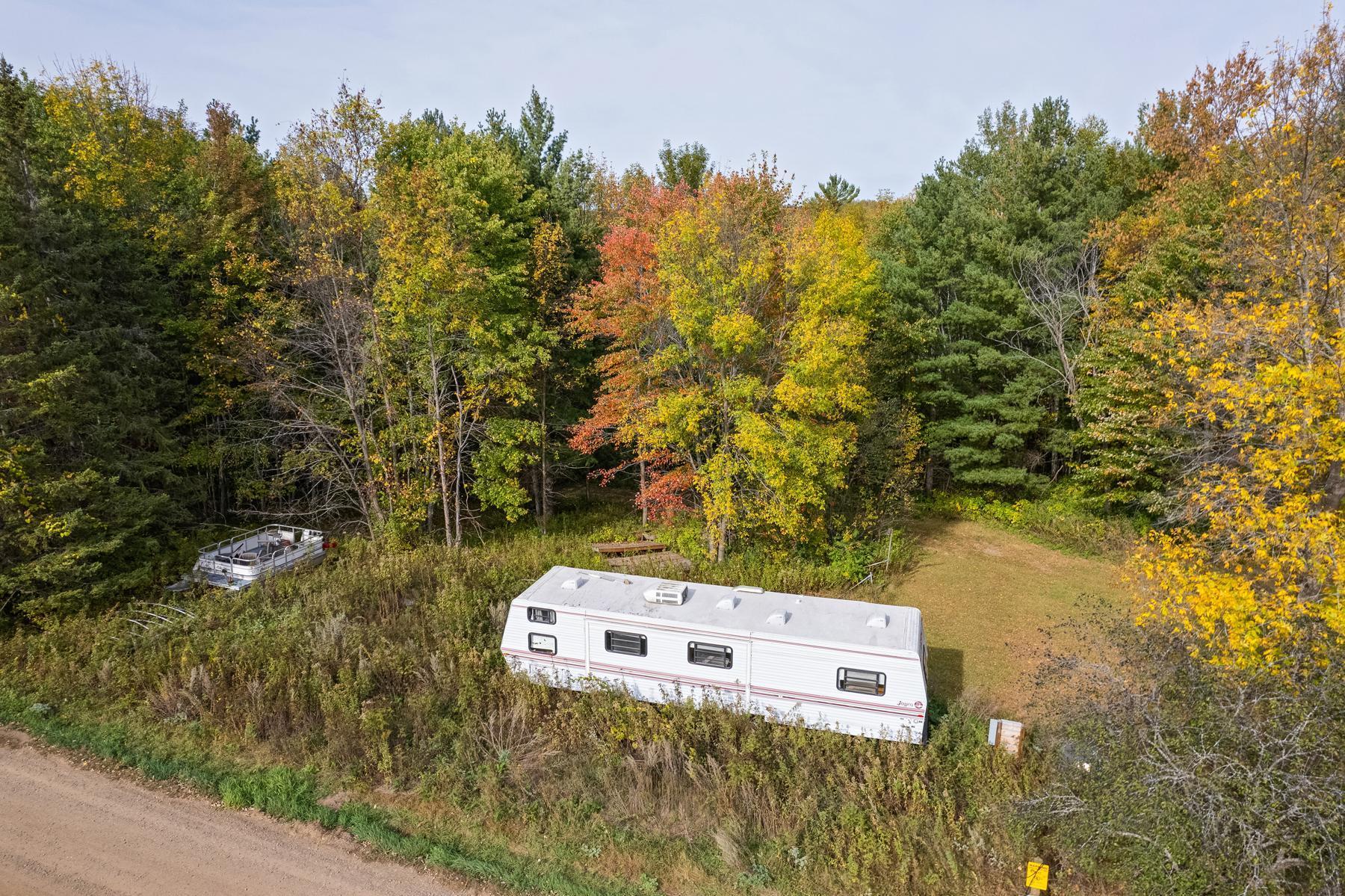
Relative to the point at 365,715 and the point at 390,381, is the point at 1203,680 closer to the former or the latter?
the point at 365,715

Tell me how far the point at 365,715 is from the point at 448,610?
161 inches

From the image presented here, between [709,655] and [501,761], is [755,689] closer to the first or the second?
[709,655]

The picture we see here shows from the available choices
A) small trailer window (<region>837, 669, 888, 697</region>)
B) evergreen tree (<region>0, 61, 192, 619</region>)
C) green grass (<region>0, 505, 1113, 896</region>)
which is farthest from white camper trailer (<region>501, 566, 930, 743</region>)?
evergreen tree (<region>0, 61, 192, 619</region>)

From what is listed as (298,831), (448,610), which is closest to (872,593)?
(448,610)

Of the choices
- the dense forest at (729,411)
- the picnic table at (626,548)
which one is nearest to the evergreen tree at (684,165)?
the dense forest at (729,411)

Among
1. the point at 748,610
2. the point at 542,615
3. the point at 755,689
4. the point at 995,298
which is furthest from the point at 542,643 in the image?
the point at 995,298

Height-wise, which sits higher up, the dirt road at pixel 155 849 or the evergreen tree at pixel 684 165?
the evergreen tree at pixel 684 165

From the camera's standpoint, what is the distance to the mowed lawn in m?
14.3

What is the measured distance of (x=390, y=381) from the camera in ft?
67.7

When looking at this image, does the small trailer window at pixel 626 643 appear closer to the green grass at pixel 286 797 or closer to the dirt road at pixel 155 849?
the green grass at pixel 286 797

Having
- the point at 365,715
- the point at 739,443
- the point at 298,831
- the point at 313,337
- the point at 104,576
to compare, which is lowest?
the point at 298,831

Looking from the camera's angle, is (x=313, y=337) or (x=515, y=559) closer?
(x=515, y=559)

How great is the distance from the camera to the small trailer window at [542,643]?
13.0 metres

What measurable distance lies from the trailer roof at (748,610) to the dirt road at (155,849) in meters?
5.06
